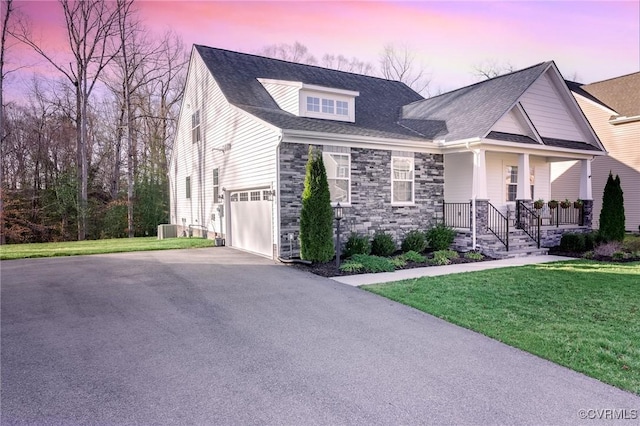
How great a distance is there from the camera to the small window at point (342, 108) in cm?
1303

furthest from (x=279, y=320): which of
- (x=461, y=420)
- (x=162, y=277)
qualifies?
(x=162, y=277)

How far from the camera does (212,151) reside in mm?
15594

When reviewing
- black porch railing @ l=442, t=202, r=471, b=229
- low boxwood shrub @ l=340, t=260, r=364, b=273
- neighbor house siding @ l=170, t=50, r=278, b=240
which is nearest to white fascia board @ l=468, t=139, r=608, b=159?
black porch railing @ l=442, t=202, r=471, b=229

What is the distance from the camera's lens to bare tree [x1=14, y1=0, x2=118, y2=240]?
1998cm

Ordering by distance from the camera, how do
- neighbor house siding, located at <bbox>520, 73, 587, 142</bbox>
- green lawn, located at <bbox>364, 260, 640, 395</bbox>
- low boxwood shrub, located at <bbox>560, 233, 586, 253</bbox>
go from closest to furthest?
green lawn, located at <bbox>364, 260, 640, 395</bbox> < low boxwood shrub, located at <bbox>560, 233, 586, 253</bbox> < neighbor house siding, located at <bbox>520, 73, 587, 142</bbox>

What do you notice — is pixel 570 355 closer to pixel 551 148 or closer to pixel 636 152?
pixel 551 148

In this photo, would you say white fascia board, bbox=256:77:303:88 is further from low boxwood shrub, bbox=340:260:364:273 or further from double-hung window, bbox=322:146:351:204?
low boxwood shrub, bbox=340:260:364:273

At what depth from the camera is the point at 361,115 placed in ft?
46.6

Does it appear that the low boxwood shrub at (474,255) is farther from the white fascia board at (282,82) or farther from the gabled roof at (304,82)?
the white fascia board at (282,82)

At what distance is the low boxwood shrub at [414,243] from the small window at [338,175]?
88.5 inches

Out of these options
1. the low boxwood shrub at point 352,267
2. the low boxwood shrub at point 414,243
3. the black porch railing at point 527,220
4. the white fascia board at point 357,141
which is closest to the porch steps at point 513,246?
the black porch railing at point 527,220

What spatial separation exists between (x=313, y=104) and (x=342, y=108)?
1.08 metres

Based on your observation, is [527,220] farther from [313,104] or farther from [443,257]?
[313,104]

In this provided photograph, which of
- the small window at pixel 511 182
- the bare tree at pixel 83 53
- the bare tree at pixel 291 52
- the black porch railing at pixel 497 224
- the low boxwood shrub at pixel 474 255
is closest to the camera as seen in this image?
the low boxwood shrub at pixel 474 255
